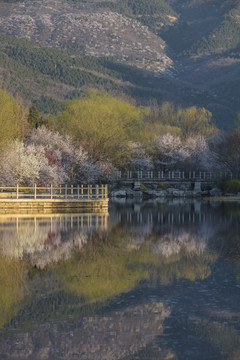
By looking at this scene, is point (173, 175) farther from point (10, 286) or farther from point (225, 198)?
point (10, 286)

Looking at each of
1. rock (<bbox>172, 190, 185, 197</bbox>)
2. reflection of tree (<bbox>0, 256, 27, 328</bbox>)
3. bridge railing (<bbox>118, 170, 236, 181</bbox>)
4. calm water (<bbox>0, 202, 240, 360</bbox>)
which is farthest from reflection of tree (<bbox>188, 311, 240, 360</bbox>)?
rock (<bbox>172, 190, 185, 197</bbox>)

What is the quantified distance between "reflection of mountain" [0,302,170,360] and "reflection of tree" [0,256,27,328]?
1704mm

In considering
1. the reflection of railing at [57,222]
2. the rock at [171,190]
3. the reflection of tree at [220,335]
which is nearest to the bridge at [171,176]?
the rock at [171,190]

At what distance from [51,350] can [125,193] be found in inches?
3419

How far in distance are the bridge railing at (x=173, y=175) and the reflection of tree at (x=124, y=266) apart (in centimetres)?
6824

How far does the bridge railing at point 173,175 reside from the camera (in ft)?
345

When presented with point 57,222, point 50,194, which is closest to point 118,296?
point 57,222

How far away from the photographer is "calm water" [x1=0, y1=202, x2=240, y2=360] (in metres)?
15.9

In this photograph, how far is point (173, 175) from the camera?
113 m

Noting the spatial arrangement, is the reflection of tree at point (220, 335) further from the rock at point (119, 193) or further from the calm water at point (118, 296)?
the rock at point (119, 193)

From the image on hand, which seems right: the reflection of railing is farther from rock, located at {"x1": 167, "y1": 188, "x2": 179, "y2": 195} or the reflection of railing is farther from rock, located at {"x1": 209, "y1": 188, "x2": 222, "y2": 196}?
rock, located at {"x1": 167, "y1": 188, "x2": 179, "y2": 195}

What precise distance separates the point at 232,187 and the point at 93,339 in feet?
273

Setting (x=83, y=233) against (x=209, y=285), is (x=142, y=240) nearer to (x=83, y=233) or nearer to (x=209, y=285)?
(x=83, y=233)

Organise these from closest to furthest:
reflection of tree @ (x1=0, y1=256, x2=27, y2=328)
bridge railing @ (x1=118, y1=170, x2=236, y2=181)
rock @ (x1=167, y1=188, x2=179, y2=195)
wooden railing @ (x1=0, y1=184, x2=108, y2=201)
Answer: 1. reflection of tree @ (x1=0, y1=256, x2=27, y2=328)
2. wooden railing @ (x1=0, y1=184, x2=108, y2=201)
3. bridge railing @ (x1=118, y1=170, x2=236, y2=181)
4. rock @ (x1=167, y1=188, x2=179, y2=195)
